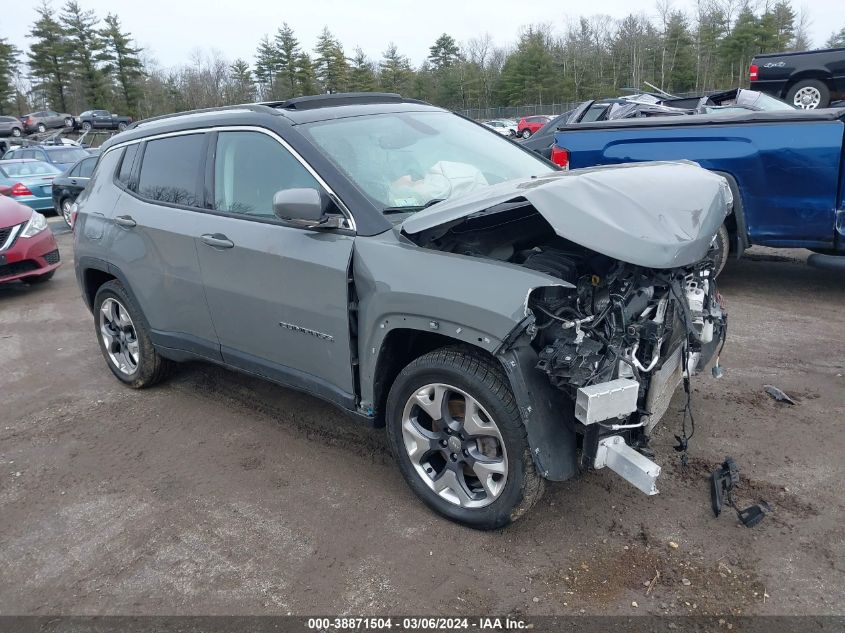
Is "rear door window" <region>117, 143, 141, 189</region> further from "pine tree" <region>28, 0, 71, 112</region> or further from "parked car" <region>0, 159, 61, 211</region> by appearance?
"pine tree" <region>28, 0, 71, 112</region>

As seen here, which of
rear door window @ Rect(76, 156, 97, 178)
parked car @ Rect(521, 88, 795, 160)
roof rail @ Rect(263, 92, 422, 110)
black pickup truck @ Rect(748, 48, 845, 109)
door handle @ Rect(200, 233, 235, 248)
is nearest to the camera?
door handle @ Rect(200, 233, 235, 248)

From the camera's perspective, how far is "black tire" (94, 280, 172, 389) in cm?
480

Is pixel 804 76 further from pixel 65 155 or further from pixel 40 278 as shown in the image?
pixel 65 155

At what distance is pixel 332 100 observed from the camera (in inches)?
160

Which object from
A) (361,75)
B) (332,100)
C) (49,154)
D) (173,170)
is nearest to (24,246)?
(173,170)

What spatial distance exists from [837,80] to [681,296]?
1380 cm

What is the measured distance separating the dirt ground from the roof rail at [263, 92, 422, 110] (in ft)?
6.45

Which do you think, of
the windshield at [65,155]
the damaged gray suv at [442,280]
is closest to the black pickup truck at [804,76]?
the damaged gray suv at [442,280]

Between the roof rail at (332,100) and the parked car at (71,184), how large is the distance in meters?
11.5

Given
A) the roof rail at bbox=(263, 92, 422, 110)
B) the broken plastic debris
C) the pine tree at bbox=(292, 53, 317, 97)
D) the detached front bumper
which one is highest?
the pine tree at bbox=(292, 53, 317, 97)

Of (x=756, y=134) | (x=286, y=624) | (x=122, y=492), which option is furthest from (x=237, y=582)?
(x=756, y=134)

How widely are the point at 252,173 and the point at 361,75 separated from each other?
67456 mm

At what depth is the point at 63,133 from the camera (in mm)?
42594

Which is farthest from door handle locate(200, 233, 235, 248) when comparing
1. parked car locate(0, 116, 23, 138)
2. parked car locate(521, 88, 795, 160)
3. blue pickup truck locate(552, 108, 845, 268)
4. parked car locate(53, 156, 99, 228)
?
parked car locate(0, 116, 23, 138)
